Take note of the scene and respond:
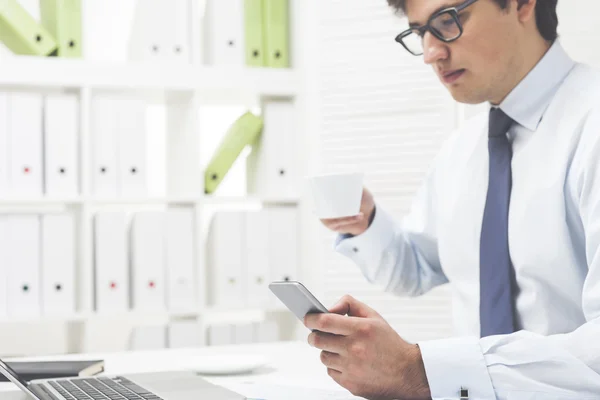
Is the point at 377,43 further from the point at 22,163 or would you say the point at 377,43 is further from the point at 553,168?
the point at 553,168

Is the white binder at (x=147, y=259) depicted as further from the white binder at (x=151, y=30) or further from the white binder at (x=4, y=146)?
the white binder at (x=151, y=30)

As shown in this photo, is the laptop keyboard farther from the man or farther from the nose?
the nose

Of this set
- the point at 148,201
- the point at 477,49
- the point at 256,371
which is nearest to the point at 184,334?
the point at 148,201

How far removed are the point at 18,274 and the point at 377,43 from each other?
1.55m

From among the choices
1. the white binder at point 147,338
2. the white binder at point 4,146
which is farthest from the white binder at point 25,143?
the white binder at point 147,338

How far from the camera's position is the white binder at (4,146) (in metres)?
2.74

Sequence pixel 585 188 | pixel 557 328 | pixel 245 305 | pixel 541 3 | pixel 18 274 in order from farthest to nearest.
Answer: pixel 245 305 → pixel 18 274 → pixel 541 3 → pixel 557 328 → pixel 585 188

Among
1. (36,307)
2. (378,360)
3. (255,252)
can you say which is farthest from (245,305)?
(378,360)

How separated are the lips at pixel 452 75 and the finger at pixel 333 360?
64cm

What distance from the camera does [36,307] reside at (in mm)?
2752

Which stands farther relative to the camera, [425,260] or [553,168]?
[425,260]

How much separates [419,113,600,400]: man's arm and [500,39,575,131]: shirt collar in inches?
19.5

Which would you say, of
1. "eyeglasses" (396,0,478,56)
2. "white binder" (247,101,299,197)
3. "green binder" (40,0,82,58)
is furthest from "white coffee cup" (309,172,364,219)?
"green binder" (40,0,82,58)

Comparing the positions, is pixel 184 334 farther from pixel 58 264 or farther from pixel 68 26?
pixel 68 26
